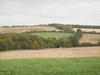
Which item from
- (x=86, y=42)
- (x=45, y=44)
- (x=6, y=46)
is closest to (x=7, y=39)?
(x=6, y=46)

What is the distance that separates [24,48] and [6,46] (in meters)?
4.78

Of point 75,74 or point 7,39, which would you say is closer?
point 75,74

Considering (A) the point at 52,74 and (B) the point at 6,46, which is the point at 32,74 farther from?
(B) the point at 6,46

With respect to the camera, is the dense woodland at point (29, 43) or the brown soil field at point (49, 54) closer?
the brown soil field at point (49, 54)

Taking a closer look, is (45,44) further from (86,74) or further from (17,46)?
(86,74)

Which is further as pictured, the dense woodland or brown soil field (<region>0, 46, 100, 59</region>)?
the dense woodland

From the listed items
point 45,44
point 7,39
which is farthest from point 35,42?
point 7,39

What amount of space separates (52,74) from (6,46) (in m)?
30.1

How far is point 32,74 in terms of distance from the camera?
10.7 meters

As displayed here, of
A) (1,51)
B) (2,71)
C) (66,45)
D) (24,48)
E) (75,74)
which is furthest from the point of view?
(66,45)

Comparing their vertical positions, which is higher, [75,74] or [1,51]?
[75,74]

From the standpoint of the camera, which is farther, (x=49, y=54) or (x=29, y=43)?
(x=29, y=43)

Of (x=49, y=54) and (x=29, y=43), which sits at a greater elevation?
(x=29, y=43)

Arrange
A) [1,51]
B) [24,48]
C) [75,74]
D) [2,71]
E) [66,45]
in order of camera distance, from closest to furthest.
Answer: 1. [75,74]
2. [2,71]
3. [1,51]
4. [24,48]
5. [66,45]
